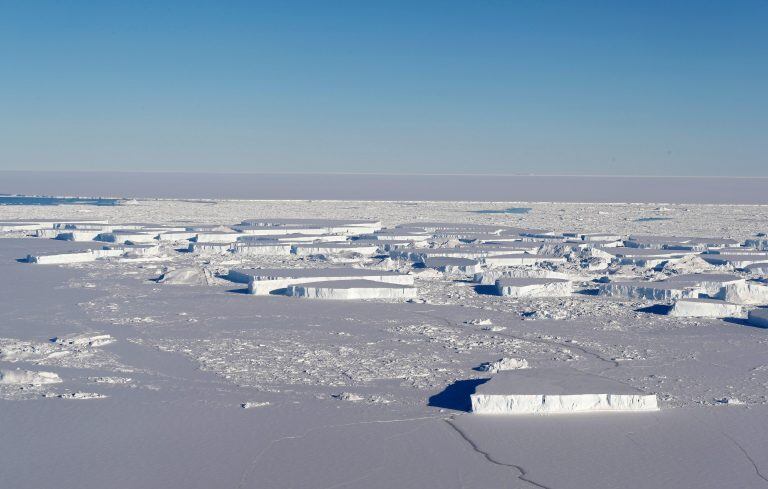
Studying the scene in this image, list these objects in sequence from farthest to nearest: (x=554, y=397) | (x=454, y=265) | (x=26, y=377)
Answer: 1. (x=454, y=265)
2. (x=26, y=377)
3. (x=554, y=397)

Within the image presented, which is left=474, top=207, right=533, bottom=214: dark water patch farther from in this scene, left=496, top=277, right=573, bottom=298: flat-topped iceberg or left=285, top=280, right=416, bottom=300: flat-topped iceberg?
left=285, top=280, right=416, bottom=300: flat-topped iceberg

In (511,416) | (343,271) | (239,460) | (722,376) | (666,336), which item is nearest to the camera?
(239,460)

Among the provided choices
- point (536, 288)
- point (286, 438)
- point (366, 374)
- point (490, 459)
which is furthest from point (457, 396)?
point (536, 288)

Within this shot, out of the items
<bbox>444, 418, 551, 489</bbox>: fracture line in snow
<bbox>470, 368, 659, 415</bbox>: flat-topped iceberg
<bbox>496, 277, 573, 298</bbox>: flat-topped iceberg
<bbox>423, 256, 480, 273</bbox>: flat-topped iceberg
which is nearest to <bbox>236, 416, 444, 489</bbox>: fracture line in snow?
<bbox>444, 418, 551, 489</bbox>: fracture line in snow

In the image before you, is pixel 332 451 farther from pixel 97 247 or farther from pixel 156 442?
pixel 97 247

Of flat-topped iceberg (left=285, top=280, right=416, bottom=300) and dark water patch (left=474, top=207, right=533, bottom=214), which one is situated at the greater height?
dark water patch (left=474, top=207, right=533, bottom=214)

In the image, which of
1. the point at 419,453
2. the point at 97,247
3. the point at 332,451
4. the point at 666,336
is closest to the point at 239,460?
the point at 332,451

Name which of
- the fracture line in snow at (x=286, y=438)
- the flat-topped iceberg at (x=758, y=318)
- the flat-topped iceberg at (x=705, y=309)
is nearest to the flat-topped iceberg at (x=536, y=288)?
the flat-topped iceberg at (x=705, y=309)

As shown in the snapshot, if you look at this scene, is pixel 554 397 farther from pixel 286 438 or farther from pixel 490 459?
pixel 286 438
